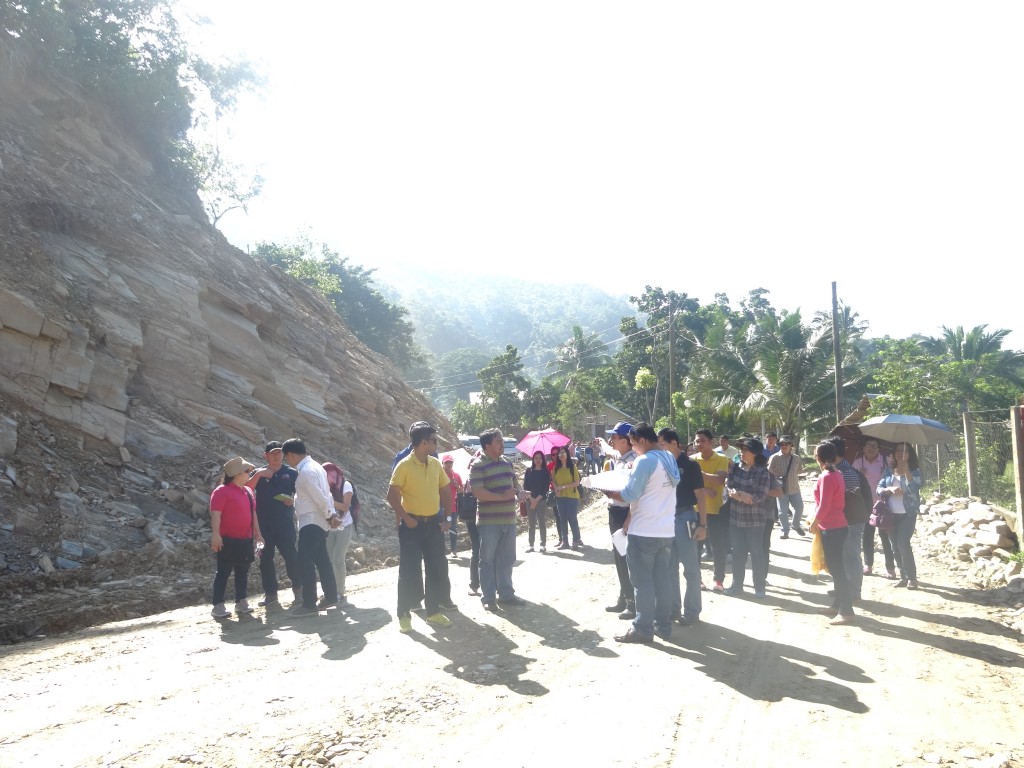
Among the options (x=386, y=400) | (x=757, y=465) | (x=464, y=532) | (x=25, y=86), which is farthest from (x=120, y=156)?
(x=757, y=465)

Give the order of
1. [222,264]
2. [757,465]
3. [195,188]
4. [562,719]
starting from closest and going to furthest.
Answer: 1. [562,719]
2. [757,465]
3. [222,264]
4. [195,188]

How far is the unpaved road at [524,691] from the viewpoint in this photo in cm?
430

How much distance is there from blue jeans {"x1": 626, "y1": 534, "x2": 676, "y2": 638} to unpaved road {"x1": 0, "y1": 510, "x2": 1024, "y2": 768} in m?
0.23

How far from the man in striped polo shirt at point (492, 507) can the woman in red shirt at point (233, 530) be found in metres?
2.41

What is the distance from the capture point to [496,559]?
8.17 meters

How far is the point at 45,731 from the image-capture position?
4734 millimetres

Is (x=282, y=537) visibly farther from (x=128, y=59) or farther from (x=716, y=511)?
(x=128, y=59)

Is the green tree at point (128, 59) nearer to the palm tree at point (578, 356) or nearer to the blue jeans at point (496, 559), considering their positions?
the blue jeans at point (496, 559)

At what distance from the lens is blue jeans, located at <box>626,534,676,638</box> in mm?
6473

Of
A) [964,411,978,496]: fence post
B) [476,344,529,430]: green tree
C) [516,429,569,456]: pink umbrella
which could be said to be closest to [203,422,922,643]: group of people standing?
[516,429,569,456]: pink umbrella

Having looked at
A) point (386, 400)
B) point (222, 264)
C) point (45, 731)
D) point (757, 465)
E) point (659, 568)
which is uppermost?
point (222, 264)

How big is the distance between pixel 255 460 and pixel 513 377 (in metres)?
45.2

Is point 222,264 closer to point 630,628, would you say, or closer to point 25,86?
point 25,86

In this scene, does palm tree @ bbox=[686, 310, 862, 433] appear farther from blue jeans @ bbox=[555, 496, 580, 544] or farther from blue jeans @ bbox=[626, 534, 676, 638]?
blue jeans @ bbox=[626, 534, 676, 638]
